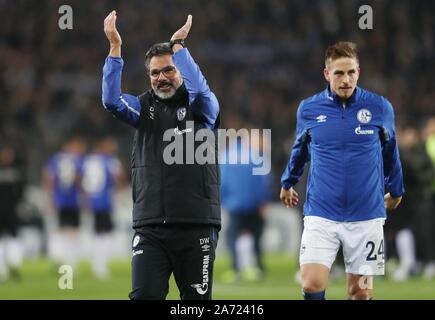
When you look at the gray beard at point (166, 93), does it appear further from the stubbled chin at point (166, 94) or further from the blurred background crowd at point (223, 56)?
the blurred background crowd at point (223, 56)

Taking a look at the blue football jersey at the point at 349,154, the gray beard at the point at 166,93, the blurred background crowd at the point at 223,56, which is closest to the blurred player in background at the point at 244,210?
the blurred background crowd at the point at 223,56

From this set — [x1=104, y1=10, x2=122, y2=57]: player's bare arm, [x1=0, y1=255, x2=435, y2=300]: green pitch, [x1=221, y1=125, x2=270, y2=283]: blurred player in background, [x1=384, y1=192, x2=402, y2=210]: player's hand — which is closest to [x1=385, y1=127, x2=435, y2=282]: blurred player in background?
[x1=0, y1=255, x2=435, y2=300]: green pitch

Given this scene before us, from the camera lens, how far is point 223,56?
94.3ft

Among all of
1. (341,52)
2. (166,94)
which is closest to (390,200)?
(341,52)

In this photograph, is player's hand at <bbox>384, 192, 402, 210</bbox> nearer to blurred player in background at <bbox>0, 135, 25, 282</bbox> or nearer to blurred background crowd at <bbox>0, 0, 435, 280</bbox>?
blurred player in background at <bbox>0, 135, 25, 282</bbox>

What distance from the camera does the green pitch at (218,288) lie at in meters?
13.0

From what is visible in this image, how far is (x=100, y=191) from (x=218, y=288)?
397 centimetres

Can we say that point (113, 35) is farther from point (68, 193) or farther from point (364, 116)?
point (68, 193)

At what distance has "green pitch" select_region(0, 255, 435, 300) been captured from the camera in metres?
13.0

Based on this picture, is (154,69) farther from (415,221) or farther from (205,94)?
(415,221)

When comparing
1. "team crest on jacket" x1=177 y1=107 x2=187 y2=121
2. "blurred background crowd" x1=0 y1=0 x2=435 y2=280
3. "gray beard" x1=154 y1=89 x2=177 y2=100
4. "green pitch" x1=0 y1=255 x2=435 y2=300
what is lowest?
"green pitch" x1=0 y1=255 x2=435 y2=300

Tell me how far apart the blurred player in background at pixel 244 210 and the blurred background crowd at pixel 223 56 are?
7.48 meters
